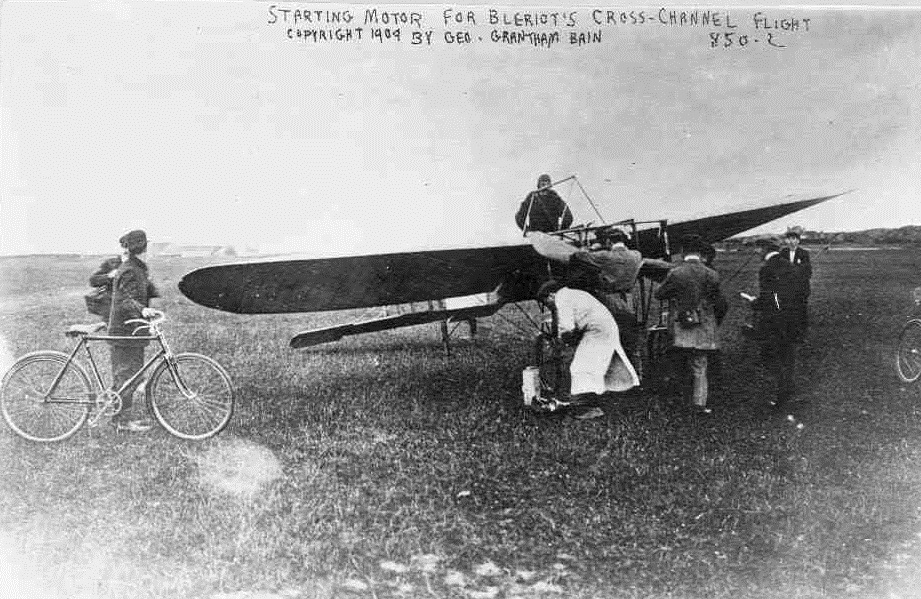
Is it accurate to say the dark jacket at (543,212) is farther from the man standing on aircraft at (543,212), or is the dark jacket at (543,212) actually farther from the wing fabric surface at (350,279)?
the wing fabric surface at (350,279)

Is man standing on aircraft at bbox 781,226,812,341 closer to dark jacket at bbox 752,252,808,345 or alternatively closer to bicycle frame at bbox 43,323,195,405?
dark jacket at bbox 752,252,808,345

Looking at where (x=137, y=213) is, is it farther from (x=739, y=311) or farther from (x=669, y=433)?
(x=739, y=311)

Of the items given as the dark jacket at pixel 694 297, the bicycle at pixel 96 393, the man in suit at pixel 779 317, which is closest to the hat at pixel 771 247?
the man in suit at pixel 779 317

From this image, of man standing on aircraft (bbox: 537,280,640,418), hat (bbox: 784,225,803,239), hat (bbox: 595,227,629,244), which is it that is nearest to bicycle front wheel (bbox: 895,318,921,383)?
hat (bbox: 784,225,803,239)

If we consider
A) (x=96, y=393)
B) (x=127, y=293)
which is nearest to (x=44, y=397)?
(x=96, y=393)

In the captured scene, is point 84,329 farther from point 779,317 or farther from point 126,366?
point 779,317

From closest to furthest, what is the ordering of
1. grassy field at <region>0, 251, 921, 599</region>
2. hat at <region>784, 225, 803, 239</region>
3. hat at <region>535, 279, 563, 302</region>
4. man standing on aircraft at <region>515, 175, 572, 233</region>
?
grassy field at <region>0, 251, 921, 599</region>, man standing on aircraft at <region>515, 175, 572, 233</region>, hat at <region>784, 225, 803, 239</region>, hat at <region>535, 279, 563, 302</region>
